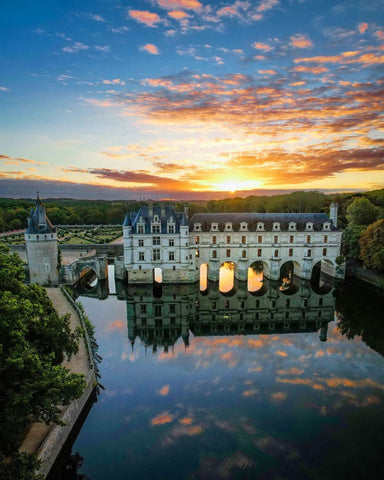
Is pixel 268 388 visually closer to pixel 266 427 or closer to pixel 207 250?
pixel 266 427

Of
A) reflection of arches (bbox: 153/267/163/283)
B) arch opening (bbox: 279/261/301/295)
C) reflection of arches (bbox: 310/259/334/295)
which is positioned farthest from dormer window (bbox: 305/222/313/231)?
reflection of arches (bbox: 153/267/163/283)

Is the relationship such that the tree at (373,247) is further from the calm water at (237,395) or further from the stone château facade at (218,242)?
the calm water at (237,395)

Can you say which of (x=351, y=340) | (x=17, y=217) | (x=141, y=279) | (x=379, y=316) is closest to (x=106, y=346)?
(x=141, y=279)

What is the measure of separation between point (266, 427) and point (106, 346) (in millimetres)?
13887

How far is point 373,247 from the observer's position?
40031 mm

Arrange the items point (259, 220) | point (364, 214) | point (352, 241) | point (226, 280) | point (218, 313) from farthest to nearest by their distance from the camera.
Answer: point (364, 214), point (352, 241), point (226, 280), point (259, 220), point (218, 313)

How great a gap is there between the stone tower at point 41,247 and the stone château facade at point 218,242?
8754 mm

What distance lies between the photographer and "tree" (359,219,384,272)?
38.1 meters

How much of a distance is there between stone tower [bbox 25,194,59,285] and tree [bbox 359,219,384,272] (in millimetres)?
40521

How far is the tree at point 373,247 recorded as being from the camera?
38.1m

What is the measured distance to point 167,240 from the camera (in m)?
39.2

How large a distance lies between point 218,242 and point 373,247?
68.0 ft

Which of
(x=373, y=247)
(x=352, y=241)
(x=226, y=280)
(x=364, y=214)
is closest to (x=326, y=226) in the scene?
(x=373, y=247)

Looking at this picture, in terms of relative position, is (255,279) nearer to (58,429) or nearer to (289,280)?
(289,280)
